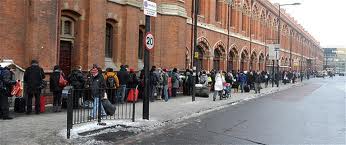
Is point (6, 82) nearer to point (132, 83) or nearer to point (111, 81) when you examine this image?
point (111, 81)

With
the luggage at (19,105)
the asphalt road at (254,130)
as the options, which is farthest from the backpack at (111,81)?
the luggage at (19,105)

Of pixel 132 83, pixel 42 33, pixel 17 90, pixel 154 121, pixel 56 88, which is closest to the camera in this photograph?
pixel 154 121

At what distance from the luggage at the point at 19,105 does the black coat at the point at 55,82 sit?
1.14 meters

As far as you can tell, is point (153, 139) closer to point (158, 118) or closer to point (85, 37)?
point (158, 118)

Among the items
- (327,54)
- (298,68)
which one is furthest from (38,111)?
(327,54)

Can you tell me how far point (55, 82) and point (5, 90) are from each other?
234 centimetres

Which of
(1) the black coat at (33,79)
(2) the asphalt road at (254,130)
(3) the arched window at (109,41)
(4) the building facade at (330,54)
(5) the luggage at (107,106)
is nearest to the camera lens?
(2) the asphalt road at (254,130)

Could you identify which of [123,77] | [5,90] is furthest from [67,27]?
[5,90]

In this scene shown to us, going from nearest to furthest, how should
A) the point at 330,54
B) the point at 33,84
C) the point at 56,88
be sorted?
1. the point at 33,84
2. the point at 56,88
3. the point at 330,54

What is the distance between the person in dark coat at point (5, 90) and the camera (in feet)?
41.2

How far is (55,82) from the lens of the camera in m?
15.0

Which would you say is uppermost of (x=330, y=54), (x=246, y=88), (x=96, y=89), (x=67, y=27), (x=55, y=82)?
(x=330, y=54)

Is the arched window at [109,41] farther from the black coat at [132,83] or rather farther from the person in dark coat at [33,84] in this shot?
the person in dark coat at [33,84]

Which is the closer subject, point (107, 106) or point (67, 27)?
point (107, 106)
